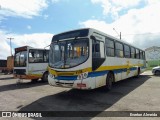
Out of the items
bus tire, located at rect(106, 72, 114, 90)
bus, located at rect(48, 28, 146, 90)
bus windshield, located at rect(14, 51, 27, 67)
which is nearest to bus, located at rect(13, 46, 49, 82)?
bus windshield, located at rect(14, 51, 27, 67)

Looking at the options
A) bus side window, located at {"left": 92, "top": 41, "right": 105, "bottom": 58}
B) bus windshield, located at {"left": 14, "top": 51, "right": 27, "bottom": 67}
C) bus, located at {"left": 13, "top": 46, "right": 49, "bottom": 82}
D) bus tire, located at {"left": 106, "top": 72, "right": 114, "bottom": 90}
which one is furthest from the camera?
bus windshield, located at {"left": 14, "top": 51, "right": 27, "bottom": 67}

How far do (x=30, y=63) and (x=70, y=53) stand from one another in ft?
23.0

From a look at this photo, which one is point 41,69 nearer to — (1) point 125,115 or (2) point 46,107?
(2) point 46,107

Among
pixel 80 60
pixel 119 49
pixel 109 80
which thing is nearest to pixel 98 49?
pixel 80 60

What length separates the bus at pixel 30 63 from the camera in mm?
15562

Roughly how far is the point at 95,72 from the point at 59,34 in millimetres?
2798

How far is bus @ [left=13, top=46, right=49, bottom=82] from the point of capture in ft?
51.1

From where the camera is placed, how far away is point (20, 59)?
634 inches

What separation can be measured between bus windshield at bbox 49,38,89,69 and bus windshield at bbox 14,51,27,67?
20.0 feet

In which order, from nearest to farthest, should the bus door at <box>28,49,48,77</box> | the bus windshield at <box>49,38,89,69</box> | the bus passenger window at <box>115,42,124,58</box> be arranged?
the bus windshield at <box>49,38,89,69</box> < the bus passenger window at <box>115,42,124,58</box> < the bus door at <box>28,49,48,77</box>

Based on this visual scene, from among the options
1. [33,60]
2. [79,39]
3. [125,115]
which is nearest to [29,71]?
[33,60]

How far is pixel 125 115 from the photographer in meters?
6.82

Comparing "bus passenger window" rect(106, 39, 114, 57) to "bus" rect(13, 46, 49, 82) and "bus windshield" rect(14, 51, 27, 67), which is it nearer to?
"bus" rect(13, 46, 49, 82)

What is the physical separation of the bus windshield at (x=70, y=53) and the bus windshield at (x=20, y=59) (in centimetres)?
608
